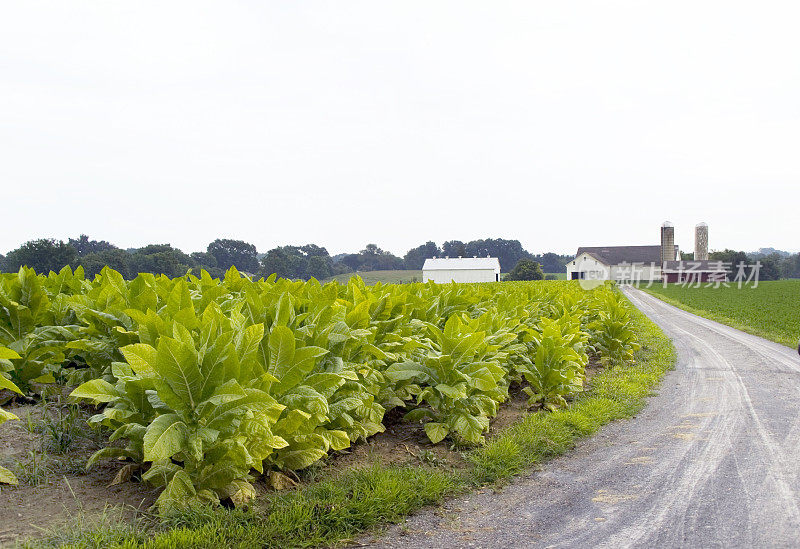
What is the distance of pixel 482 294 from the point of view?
9375mm

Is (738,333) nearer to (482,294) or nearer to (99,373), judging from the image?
(482,294)

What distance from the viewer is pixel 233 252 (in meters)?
18.2

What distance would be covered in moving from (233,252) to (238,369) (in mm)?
15691

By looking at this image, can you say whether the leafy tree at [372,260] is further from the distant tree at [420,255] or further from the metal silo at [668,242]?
the metal silo at [668,242]

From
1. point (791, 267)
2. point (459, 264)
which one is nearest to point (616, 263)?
point (459, 264)

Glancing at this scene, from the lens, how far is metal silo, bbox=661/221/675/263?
338 feet

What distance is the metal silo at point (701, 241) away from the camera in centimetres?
10844

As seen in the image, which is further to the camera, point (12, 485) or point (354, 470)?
point (354, 470)

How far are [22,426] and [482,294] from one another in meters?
6.89

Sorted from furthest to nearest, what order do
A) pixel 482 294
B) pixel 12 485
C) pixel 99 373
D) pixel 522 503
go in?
pixel 482 294 < pixel 99 373 < pixel 522 503 < pixel 12 485

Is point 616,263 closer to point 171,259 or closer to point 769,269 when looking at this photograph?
point 769,269

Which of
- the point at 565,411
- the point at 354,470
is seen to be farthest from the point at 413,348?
the point at 565,411

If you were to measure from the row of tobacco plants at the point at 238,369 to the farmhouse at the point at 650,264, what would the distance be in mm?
85288

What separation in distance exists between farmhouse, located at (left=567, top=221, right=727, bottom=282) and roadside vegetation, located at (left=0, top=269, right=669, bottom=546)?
279 ft
